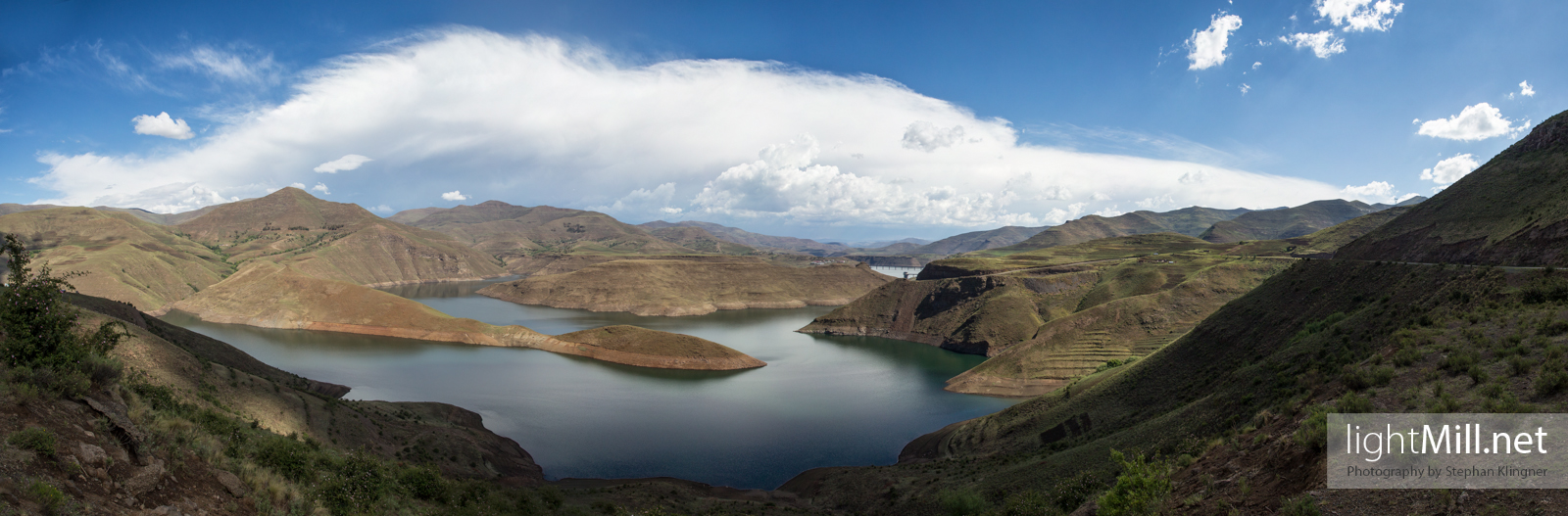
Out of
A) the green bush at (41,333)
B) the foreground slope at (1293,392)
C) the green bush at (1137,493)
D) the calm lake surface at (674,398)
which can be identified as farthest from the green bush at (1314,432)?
the calm lake surface at (674,398)

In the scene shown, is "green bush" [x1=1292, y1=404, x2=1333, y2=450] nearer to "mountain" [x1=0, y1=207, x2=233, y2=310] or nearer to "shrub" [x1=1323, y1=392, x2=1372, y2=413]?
"shrub" [x1=1323, y1=392, x2=1372, y2=413]

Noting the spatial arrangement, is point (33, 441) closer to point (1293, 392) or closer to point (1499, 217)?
point (1293, 392)

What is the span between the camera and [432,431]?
3431 centimetres

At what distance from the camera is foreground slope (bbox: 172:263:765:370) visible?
7538 cm

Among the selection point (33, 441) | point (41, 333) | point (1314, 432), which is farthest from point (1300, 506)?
point (41, 333)

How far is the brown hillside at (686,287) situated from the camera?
136 meters

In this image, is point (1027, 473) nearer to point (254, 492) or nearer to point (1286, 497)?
point (1286, 497)

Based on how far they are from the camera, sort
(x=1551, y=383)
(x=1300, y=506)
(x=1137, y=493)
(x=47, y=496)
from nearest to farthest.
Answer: (x=47, y=496)
(x=1300, y=506)
(x=1551, y=383)
(x=1137, y=493)

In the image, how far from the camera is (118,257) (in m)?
107

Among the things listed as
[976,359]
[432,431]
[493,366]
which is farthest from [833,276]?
[432,431]

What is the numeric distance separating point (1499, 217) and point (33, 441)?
162ft

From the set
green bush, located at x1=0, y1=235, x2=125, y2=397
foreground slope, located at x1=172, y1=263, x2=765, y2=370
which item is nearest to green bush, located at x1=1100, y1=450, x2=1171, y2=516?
green bush, located at x1=0, y1=235, x2=125, y2=397

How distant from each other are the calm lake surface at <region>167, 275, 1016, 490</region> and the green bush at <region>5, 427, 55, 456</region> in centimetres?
2947

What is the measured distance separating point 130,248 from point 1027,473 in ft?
531
